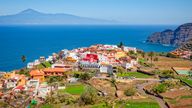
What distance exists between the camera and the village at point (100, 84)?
34.6m

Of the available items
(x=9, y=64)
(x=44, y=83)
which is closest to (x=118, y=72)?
(x=44, y=83)

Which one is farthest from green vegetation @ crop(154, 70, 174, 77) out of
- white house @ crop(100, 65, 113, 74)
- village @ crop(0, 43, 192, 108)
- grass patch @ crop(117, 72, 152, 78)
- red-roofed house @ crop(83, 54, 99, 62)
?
red-roofed house @ crop(83, 54, 99, 62)

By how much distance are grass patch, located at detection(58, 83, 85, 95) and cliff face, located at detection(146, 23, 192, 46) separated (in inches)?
3222

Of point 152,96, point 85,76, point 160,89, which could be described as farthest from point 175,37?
point 152,96

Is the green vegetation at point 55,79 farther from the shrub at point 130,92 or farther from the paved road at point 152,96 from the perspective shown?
the shrub at point 130,92

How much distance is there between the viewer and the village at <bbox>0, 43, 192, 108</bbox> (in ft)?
113

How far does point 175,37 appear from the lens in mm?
122125

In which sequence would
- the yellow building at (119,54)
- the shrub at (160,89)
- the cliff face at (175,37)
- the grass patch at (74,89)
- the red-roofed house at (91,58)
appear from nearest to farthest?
the shrub at (160,89), the grass patch at (74,89), the red-roofed house at (91,58), the yellow building at (119,54), the cliff face at (175,37)

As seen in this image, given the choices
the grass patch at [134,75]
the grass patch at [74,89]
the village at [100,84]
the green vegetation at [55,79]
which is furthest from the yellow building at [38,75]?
the grass patch at [134,75]

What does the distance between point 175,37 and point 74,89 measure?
88848 mm

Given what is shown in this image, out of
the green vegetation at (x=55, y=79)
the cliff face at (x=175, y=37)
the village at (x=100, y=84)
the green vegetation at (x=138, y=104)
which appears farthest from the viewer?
the cliff face at (x=175, y=37)

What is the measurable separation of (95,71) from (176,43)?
74.5m

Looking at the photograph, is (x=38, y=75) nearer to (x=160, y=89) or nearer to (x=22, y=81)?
(x=22, y=81)

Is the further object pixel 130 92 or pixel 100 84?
pixel 100 84
